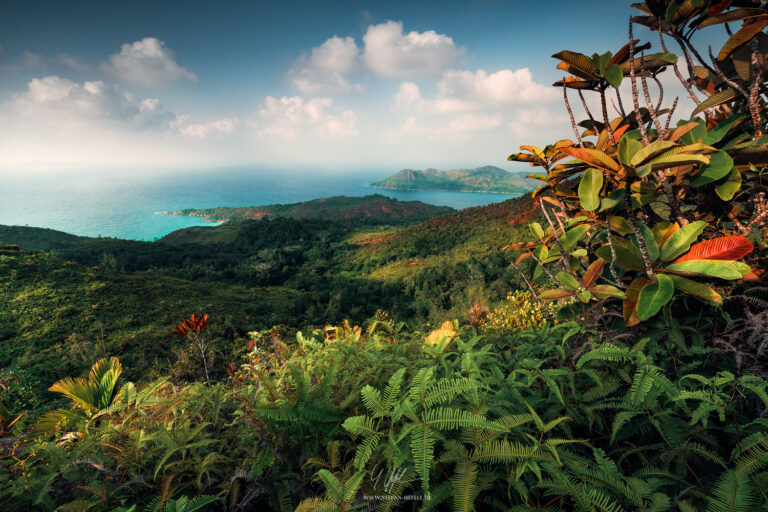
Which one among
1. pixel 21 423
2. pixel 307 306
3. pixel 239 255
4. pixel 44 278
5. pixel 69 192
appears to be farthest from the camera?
pixel 69 192

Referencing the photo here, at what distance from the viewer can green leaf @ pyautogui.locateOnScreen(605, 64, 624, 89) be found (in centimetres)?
167

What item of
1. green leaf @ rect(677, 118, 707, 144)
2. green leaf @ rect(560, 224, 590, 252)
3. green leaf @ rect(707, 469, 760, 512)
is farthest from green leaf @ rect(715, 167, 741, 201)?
green leaf @ rect(707, 469, 760, 512)

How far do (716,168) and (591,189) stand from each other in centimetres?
67

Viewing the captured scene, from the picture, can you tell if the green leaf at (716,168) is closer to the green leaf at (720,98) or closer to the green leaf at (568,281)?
the green leaf at (720,98)

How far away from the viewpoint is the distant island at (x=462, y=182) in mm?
134550

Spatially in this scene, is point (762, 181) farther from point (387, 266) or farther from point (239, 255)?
point (239, 255)

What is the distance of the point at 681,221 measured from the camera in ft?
5.50

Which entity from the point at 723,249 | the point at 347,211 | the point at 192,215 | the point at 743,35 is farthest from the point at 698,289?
the point at 192,215

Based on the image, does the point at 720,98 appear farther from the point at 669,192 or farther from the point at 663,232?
the point at 663,232

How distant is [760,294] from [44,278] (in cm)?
2444

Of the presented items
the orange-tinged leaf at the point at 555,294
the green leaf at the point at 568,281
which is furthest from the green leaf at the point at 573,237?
the orange-tinged leaf at the point at 555,294

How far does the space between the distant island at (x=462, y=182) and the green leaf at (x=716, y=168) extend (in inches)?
5265

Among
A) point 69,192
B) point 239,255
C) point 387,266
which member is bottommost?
point 387,266

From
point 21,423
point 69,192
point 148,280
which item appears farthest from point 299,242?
point 69,192
